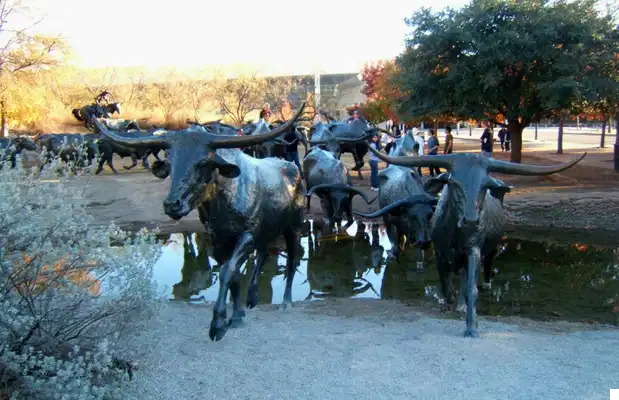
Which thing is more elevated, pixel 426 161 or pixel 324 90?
pixel 324 90

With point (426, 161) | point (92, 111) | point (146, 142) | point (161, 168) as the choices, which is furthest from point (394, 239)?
point (92, 111)

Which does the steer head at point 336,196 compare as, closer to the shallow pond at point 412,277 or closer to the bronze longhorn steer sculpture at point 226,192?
the shallow pond at point 412,277

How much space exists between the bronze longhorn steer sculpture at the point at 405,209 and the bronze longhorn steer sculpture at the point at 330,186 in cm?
83

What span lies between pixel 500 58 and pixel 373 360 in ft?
44.2

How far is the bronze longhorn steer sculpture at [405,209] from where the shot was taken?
852cm

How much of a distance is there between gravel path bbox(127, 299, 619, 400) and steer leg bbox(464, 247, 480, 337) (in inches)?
5.6

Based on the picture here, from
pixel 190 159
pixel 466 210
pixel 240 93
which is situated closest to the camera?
pixel 190 159

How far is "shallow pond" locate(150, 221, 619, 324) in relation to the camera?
7570 millimetres

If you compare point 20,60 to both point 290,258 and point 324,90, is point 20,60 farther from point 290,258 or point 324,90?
point 324,90

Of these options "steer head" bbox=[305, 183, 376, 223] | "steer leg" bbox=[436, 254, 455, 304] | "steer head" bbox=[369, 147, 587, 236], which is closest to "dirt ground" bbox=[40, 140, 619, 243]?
"steer head" bbox=[305, 183, 376, 223]

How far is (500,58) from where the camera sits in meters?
16.1

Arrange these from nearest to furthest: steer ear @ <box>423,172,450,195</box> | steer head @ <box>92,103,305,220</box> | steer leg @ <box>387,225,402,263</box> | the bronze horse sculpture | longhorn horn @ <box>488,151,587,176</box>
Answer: steer head @ <box>92,103,305,220</box>, longhorn horn @ <box>488,151,587,176</box>, steer ear @ <box>423,172,450,195</box>, steer leg @ <box>387,225,402,263</box>, the bronze horse sculpture

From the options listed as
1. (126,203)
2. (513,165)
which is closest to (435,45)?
(126,203)

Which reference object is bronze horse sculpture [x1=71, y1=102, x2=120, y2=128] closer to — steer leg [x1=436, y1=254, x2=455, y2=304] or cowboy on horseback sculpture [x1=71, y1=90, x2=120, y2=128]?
cowboy on horseback sculpture [x1=71, y1=90, x2=120, y2=128]
